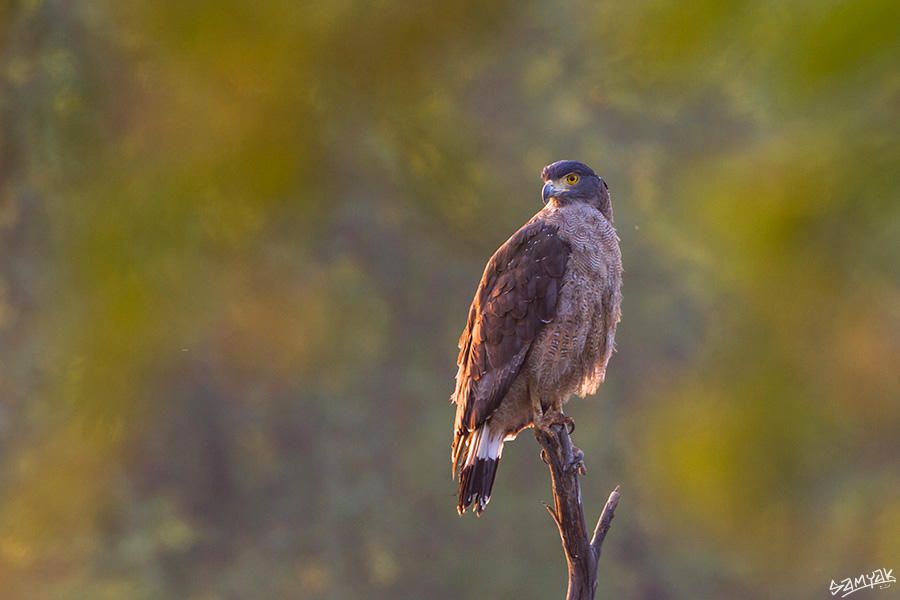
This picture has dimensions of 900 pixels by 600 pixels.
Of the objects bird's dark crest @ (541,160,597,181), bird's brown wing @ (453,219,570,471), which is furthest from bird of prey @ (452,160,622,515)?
bird's dark crest @ (541,160,597,181)

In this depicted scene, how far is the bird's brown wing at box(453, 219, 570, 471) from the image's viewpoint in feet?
8.43

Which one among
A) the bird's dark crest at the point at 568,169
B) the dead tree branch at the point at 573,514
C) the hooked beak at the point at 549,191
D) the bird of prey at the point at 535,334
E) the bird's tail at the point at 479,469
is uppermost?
the bird's dark crest at the point at 568,169

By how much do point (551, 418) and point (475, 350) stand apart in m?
0.33

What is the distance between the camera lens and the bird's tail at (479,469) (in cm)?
257

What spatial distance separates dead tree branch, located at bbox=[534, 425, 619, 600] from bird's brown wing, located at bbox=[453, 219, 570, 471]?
0.24 meters

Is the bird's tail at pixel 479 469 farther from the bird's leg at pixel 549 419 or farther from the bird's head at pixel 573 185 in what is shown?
the bird's head at pixel 573 185

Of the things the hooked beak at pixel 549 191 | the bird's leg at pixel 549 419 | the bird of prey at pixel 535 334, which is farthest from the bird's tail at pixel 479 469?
the hooked beak at pixel 549 191

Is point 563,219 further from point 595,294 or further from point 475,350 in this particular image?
point 475,350

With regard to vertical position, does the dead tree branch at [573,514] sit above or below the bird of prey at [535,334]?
below

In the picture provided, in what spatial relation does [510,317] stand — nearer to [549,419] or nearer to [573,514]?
[549,419]

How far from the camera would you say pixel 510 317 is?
8.52 ft

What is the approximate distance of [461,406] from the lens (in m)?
2.69

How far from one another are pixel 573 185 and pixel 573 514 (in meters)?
1.08

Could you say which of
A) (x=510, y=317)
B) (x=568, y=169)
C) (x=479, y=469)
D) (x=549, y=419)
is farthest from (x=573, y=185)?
(x=479, y=469)
